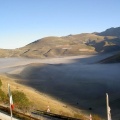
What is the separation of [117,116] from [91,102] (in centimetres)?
1275

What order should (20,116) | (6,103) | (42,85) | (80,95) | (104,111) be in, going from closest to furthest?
(20,116)
(6,103)
(104,111)
(80,95)
(42,85)

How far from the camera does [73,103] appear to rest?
193 feet

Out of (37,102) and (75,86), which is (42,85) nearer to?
(75,86)

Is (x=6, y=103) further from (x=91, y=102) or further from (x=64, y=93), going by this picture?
(x=64, y=93)

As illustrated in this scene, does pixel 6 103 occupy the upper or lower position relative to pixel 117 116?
upper

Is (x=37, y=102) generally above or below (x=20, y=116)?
below

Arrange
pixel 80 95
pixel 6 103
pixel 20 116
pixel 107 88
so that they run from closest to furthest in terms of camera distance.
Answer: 1. pixel 20 116
2. pixel 6 103
3. pixel 80 95
4. pixel 107 88

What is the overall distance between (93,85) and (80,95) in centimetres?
1212

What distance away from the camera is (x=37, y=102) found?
51.6 meters

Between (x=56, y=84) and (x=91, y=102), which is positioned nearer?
(x=91, y=102)

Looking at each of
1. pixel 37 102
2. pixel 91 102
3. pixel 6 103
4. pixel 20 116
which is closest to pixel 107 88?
pixel 91 102

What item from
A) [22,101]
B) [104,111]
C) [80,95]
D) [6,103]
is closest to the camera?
[6,103]

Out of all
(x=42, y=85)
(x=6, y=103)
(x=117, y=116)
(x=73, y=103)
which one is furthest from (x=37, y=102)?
(x=42, y=85)

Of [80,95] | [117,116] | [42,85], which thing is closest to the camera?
[117,116]
